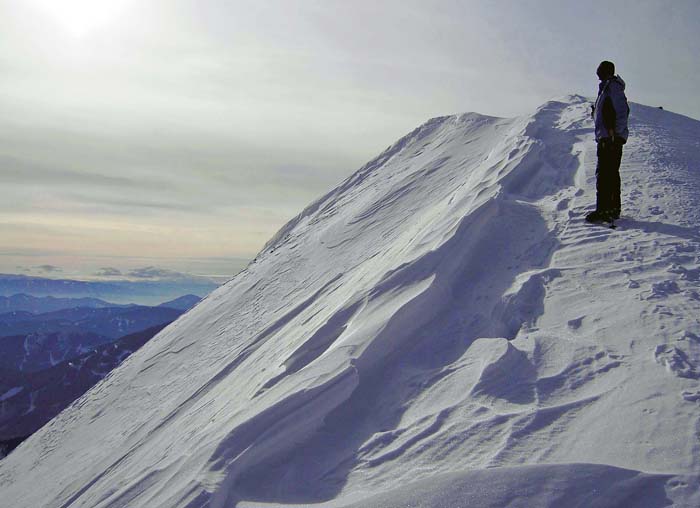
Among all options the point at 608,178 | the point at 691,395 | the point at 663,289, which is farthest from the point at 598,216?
the point at 691,395

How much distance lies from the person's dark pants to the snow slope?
32 centimetres

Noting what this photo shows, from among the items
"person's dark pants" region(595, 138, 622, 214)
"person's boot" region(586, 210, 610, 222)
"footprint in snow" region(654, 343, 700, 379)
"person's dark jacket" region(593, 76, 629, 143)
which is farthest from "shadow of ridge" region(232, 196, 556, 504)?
"person's dark jacket" region(593, 76, 629, 143)

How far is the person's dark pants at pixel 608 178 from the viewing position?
630 centimetres

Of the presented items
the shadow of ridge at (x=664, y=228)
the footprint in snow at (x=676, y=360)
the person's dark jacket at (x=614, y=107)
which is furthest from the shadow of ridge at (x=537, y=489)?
the person's dark jacket at (x=614, y=107)

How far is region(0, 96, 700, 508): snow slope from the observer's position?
3041 mm

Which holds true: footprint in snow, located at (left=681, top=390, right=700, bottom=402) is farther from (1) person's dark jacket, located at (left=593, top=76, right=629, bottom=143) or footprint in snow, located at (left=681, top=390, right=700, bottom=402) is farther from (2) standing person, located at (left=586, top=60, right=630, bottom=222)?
(1) person's dark jacket, located at (left=593, top=76, right=629, bottom=143)

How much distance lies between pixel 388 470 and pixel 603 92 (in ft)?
18.9

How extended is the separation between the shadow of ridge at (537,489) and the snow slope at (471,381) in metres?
0.01

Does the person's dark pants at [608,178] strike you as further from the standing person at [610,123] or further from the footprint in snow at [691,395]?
the footprint in snow at [691,395]

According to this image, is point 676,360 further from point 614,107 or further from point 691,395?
point 614,107

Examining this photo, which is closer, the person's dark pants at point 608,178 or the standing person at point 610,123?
the person's dark pants at point 608,178

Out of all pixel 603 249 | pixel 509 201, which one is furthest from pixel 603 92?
pixel 603 249

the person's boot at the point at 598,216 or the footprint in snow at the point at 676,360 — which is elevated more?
the person's boot at the point at 598,216

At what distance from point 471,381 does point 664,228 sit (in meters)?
3.58
